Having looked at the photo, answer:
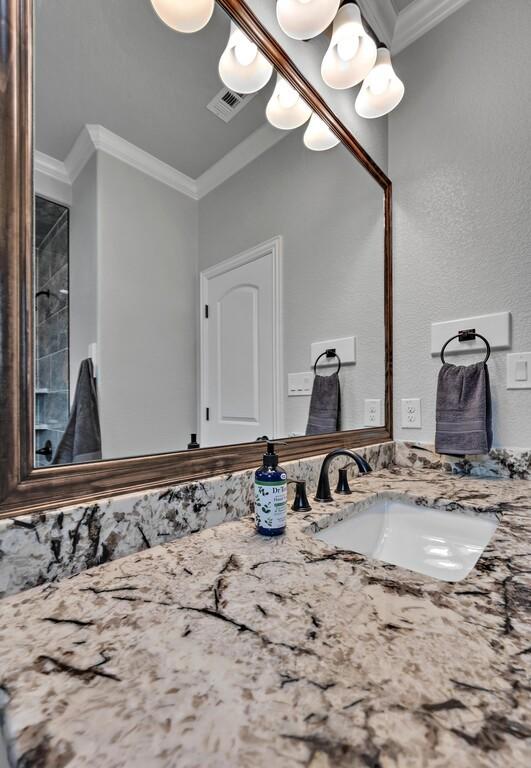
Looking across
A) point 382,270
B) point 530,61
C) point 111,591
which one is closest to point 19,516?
point 111,591

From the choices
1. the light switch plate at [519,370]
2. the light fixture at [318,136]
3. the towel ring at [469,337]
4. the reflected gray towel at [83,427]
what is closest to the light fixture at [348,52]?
the light fixture at [318,136]

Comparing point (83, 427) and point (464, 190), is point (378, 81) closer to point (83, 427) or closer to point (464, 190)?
point (464, 190)

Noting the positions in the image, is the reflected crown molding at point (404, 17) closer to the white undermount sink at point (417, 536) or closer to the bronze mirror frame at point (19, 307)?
the bronze mirror frame at point (19, 307)

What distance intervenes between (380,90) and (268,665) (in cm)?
168

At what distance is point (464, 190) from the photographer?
1268 mm

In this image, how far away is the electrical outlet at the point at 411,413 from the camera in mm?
1369

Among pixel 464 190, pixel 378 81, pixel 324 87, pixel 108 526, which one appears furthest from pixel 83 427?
pixel 378 81

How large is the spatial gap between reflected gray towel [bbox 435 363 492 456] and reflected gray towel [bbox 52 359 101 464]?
107cm

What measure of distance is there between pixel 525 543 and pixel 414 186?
132 centimetres

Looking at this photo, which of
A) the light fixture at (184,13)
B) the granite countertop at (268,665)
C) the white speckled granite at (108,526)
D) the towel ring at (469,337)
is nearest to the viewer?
the granite countertop at (268,665)

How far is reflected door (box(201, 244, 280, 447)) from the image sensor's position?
84 centimetres

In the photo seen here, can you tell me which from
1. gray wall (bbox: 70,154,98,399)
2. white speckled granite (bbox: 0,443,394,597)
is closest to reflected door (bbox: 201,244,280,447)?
white speckled granite (bbox: 0,443,394,597)

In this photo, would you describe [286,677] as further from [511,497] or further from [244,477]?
[511,497]

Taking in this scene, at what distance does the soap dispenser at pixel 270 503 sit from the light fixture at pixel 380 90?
4.42ft
